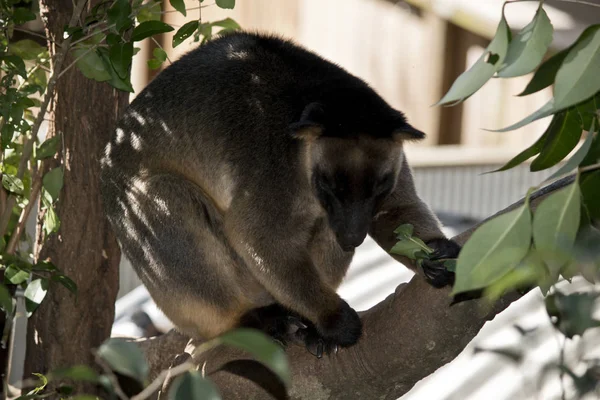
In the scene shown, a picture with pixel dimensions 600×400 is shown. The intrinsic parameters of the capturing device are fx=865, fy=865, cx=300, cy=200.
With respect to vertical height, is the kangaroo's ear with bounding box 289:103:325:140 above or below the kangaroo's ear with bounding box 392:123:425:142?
above

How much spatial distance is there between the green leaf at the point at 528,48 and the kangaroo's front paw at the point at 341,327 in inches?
92.9

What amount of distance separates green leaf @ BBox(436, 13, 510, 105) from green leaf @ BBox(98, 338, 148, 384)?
0.84 meters

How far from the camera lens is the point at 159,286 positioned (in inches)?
189

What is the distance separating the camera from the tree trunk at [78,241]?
16.5 ft

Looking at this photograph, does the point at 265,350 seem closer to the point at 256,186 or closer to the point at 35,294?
the point at 35,294

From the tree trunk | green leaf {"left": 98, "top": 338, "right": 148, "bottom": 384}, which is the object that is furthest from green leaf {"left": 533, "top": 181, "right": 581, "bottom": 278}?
the tree trunk

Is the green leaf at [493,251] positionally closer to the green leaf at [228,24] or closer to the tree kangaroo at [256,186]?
the tree kangaroo at [256,186]

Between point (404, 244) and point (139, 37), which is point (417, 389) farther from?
point (139, 37)

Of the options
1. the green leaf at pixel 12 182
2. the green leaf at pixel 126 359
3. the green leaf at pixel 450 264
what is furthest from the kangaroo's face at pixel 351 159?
the green leaf at pixel 126 359

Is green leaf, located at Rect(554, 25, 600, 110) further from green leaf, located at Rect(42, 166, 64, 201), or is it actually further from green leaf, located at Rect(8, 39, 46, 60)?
green leaf, located at Rect(8, 39, 46, 60)

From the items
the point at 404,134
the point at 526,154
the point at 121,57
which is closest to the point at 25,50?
the point at 121,57

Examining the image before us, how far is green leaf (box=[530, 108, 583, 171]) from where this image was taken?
2.26 metres

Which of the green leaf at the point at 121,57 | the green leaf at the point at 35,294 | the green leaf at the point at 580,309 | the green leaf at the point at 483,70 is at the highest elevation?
the green leaf at the point at 483,70

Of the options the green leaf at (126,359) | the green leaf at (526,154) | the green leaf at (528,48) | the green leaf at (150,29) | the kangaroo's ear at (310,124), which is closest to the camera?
the green leaf at (126,359)
